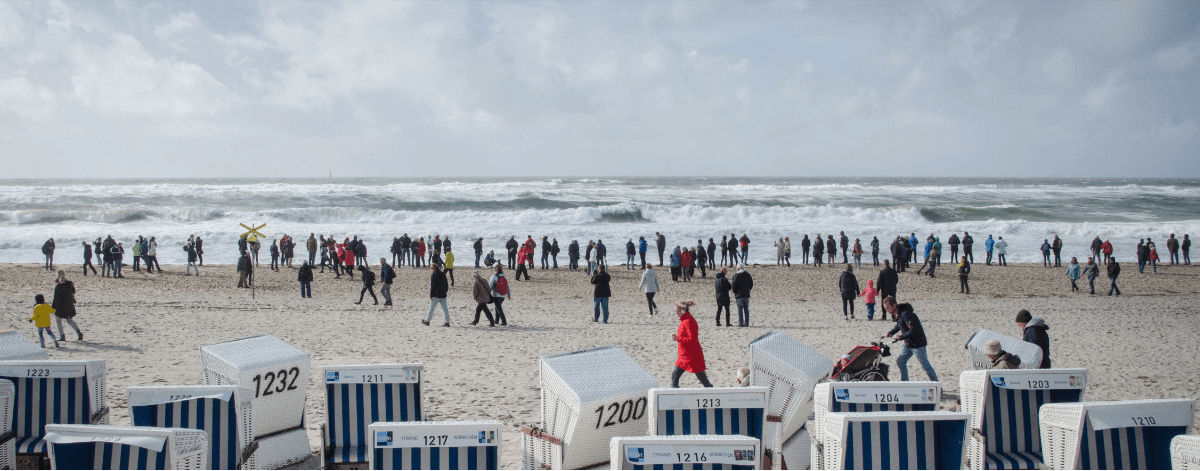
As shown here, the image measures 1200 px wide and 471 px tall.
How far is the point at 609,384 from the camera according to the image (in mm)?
4590

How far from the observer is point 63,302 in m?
11.2

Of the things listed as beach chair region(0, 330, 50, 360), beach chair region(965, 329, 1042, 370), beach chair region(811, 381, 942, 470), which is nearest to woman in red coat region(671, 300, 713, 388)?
beach chair region(811, 381, 942, 470)

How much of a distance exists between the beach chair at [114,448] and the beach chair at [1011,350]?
266 inches

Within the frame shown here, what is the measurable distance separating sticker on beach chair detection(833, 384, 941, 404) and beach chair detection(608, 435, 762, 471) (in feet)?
4.49

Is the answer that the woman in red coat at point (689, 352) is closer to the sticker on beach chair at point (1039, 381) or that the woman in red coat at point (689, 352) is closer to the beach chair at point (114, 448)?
the sticker on beach chair at point (1039, 381)

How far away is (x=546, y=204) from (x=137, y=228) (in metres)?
25.6

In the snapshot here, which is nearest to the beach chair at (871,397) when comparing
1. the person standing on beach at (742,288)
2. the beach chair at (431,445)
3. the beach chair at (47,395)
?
the beach chair at (431,445)

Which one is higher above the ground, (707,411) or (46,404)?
(707,411)

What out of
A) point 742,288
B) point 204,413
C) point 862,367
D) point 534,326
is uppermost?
point 742,288

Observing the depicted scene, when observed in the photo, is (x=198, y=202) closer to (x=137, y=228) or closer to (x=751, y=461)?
(x=137, y=228)

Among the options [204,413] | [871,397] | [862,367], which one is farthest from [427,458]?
[862,367]

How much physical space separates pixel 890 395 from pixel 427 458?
117 inches

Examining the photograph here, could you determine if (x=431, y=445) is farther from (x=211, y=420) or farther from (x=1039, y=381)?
(x=1039, y=381)

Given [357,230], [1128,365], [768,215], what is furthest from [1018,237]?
[357,230]
